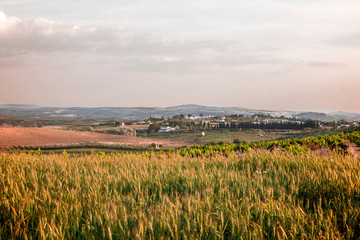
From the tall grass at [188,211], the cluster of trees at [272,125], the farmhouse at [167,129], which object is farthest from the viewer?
the farmhouse at [167,129]

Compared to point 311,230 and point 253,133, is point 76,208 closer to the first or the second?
point 311,230

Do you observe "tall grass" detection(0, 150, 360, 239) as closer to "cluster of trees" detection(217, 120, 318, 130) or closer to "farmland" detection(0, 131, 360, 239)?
"farmland" detection(0, 131, 360, 239)

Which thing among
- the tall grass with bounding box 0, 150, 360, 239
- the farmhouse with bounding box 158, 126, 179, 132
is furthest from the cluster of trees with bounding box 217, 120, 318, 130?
the tall grass with bounding box 0, 150, 360, 239

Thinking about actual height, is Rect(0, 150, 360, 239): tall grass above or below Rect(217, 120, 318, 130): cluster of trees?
above

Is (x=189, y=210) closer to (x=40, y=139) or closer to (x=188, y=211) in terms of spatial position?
(x=188, y=211)

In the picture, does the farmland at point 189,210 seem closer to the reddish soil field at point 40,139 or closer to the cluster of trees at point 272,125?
the reddish soil field at point 40,139

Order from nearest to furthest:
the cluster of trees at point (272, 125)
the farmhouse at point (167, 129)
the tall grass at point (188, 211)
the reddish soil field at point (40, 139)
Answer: the tall grass at point (188, 211) → the reddish soil field at point (40, 139) → the cluster of trees at point (272, 125) → the farmhouse at point (167, 129)

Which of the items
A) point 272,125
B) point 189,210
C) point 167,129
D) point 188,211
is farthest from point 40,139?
point 272,125

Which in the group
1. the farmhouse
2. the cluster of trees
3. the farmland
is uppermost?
the farmland

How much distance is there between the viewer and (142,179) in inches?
234

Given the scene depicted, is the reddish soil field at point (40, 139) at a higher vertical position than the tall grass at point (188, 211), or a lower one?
lower

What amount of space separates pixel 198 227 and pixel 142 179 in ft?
9.37

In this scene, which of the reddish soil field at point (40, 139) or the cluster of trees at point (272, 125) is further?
the cluster of trees at point (272, 125)

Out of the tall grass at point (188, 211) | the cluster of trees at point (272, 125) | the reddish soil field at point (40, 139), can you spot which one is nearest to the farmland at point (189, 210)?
the tall grass at point (188, 211)
